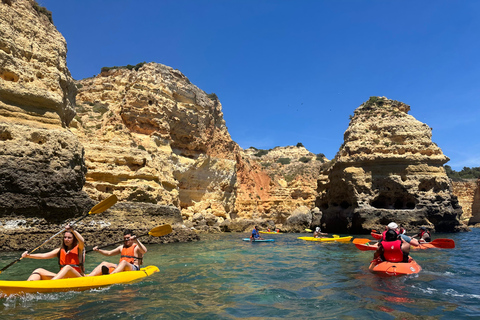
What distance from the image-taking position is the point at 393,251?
715 cm

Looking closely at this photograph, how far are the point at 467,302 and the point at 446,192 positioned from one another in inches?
806

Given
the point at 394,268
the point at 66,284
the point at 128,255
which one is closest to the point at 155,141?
the point at 128,255

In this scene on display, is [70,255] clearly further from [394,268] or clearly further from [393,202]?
[393,202]

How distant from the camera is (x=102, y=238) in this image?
12898 millimetres

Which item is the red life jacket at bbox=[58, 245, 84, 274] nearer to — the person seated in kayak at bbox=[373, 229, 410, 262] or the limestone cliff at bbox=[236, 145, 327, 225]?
A: the person seated in kayak at bbox=[373, 229, 410, 262]

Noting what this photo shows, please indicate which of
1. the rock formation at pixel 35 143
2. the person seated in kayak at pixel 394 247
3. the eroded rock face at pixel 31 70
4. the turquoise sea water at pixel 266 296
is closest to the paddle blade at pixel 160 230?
the turquoise sea water at pixel 266 296

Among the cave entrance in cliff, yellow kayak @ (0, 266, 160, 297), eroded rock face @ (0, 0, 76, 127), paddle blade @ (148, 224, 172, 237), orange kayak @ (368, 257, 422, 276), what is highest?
eroded rock face @ (0, 0, 76, 127)

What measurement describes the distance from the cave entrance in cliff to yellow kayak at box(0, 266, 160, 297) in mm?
20461

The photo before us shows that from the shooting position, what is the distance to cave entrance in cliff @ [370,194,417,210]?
23047 mm

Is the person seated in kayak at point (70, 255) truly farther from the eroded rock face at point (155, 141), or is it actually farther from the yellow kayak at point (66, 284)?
the eroded rock face at point (155, 141)

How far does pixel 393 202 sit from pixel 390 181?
150 cm

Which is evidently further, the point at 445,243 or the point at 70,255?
the point at 445,243

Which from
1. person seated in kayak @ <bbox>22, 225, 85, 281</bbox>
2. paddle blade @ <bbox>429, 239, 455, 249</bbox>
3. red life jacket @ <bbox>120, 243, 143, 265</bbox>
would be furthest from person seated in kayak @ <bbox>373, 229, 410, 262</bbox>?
person seated in kayak @ <bbox>22, 225, 85, 281</bbox>

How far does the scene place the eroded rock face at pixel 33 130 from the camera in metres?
10.8
